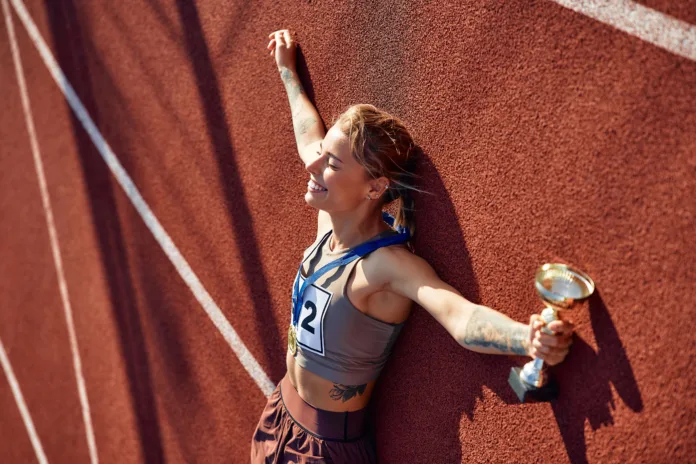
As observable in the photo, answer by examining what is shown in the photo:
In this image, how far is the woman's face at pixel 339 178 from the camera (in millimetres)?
2820

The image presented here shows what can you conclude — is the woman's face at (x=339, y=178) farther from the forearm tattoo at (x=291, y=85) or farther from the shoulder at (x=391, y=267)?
the forearm tattoo at (x=291, y=85)

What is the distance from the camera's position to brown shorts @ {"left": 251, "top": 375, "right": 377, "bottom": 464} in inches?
125

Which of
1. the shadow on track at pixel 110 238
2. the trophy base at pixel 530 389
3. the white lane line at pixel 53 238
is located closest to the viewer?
the trophy base at pixel 530 389

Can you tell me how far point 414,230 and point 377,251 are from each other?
34 cm

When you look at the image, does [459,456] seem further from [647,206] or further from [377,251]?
[647,206]

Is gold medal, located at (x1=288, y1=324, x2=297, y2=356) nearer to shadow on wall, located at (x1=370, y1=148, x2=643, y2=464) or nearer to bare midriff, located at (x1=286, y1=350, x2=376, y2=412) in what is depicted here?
bare midriff, located at (x1=286, y1=350, x2=376, y2=412)

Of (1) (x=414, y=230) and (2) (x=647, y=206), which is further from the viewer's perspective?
(1) (x=414, y=230)

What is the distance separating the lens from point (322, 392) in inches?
123

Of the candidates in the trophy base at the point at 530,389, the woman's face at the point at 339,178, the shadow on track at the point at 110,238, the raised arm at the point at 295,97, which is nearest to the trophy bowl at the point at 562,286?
the trophy base at the point at 530,389

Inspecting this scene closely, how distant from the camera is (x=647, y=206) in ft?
7.60

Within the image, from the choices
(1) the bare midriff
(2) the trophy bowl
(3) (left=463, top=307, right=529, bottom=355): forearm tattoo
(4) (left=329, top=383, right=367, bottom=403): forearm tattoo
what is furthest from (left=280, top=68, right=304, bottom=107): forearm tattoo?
(2) the trophy bowl

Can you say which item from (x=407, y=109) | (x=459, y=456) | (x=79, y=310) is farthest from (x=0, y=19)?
(x=459, y=456)

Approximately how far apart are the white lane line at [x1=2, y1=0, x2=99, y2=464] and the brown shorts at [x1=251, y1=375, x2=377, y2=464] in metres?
2.71

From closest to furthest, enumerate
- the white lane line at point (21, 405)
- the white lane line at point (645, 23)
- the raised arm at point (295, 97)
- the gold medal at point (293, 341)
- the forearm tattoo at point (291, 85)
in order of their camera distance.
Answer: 1. the white lane line at point (645, 23)
2. the gold medal at point (293, 341)
3. the raised arm at point (295, 97)
4. the forearm tattoo at point (291, 85)
5. the white lane line at point (21, 405)
